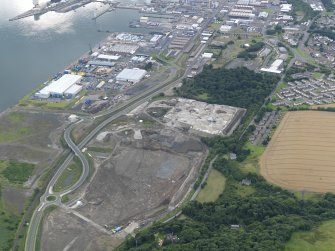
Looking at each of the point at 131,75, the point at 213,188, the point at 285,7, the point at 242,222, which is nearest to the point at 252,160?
the point at 213,188

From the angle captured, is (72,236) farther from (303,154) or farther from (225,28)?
(225,28)

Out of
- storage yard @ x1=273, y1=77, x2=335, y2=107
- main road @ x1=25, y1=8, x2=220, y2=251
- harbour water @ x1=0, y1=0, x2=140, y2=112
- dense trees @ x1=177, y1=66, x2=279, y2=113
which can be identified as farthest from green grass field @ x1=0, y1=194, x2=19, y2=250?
storage yard @ x1=273, y1=77, x2=335, y2=107

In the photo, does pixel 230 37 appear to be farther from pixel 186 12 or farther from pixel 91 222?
pixel 91 222

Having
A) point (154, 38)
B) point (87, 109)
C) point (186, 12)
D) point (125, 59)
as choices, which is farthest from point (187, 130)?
point (186, 12)

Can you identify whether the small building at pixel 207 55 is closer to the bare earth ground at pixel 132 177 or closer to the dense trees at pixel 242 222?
the bare earth ground at pixel 132 177

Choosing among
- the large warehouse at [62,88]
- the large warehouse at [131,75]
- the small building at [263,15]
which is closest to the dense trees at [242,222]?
the large warehouse at [131,75]

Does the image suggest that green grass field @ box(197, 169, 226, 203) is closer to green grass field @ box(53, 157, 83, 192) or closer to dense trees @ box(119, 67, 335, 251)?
dense trees @ box(119, 67, 335, 251)
